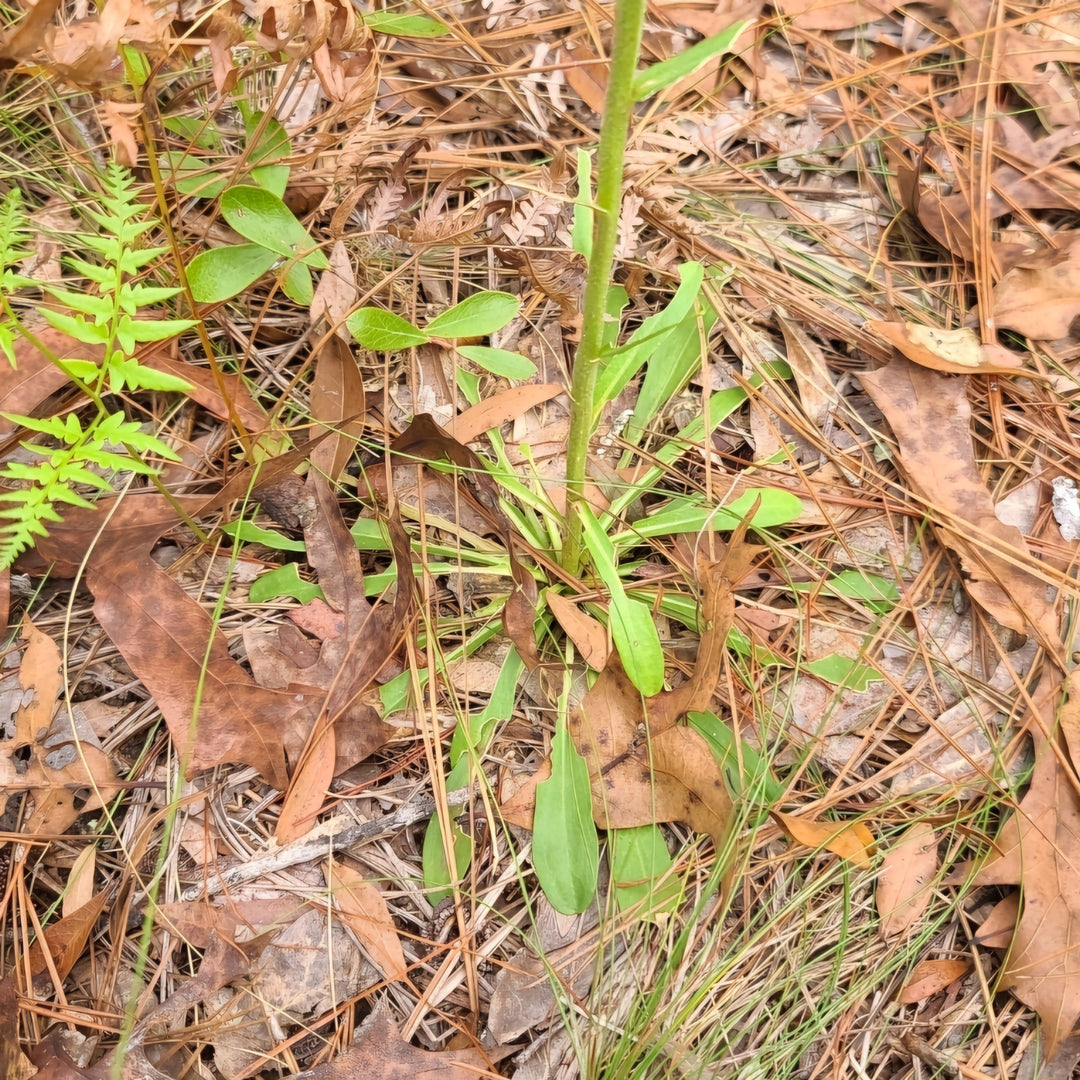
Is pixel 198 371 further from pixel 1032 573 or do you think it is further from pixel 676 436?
pixel 1032 573

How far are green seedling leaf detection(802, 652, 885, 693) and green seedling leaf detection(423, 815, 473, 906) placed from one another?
770mm

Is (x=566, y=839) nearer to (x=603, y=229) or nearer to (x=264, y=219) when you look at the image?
(x=603, y=229)

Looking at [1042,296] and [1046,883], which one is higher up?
[1042,296]

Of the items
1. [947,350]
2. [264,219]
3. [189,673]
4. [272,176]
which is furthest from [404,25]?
[189,673]

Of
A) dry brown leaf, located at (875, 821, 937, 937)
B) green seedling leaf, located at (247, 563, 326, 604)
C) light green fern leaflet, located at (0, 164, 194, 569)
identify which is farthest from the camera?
green seedling leaf, located at (247, 563, 326, 604)

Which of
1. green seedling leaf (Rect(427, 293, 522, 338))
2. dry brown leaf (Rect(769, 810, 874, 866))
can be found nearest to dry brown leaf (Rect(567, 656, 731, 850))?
dry brown leaf (Rect(769, 810, 874, 866))

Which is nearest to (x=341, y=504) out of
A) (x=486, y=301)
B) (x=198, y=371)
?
(x=198, y=371)

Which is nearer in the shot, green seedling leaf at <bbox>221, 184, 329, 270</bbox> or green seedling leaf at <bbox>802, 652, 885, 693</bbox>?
green seedling leaf at <bbox>802, 652, 885, 693</bbox>

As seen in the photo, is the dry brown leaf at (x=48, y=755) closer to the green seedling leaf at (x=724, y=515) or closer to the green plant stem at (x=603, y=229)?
the green plant stem at (x=603, y=229)

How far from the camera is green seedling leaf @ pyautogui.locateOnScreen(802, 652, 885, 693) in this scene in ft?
5.18

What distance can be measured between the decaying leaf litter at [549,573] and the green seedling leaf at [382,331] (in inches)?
0.4

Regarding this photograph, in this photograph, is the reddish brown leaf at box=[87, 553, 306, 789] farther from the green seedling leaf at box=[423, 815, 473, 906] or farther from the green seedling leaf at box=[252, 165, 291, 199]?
the green seedling leaf at box=[252, 165, 291, 199]

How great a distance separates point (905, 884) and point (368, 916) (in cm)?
99

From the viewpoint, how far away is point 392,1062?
129cm
